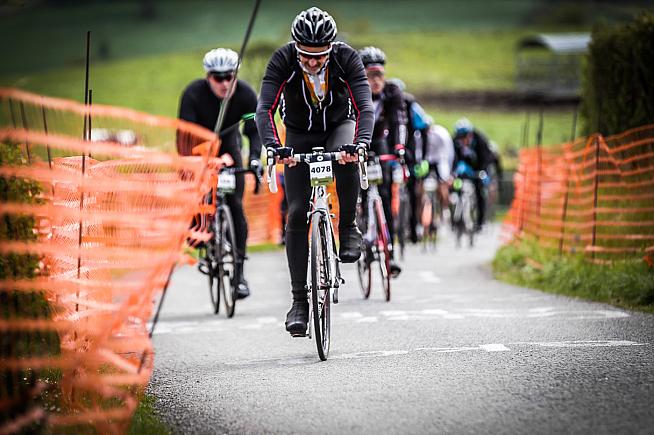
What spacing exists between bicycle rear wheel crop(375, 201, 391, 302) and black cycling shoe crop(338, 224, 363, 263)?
2.81 metres

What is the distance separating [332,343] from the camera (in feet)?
25.2

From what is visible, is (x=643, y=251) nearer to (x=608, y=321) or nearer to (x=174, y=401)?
(x=608, y=321)

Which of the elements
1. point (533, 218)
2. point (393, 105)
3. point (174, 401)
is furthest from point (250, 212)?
point (174, 401)

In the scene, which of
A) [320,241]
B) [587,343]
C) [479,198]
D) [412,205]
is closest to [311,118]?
[320,241]

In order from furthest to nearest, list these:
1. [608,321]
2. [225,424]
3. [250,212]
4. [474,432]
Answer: [250,212], [608,321], [225,424], [474,432]

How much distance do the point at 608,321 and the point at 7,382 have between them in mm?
5030

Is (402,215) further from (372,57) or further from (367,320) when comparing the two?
(367,320)

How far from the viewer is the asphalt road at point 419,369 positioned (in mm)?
4863

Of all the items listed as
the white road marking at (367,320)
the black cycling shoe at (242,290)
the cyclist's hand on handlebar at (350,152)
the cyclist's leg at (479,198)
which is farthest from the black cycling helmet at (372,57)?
the cyclist's leg at (479,198)

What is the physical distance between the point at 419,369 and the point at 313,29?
2.22 metres

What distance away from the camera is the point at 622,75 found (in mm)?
13086

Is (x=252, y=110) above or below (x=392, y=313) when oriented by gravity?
above

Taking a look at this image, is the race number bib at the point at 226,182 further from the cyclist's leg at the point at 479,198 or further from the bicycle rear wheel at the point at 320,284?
the cyclist's leg at the point at 479,198

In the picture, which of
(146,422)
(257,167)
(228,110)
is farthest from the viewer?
(228,110)
